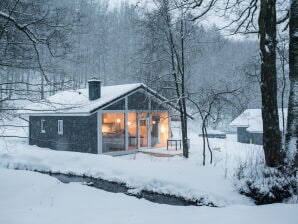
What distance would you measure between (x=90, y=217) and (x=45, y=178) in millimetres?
6353

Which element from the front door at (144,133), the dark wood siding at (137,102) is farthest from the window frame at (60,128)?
the front door at (144,133)

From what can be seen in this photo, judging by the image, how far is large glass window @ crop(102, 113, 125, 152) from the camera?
20292 mm

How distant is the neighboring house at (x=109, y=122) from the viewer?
19.2 meters

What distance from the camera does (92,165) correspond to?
14.0m

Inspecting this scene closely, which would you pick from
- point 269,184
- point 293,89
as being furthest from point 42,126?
point 293,89

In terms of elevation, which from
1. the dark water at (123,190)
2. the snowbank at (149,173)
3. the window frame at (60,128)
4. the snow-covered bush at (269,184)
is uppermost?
the window frame at (60,128)

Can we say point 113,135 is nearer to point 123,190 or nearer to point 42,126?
point 42,126

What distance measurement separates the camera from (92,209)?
9.23 metres

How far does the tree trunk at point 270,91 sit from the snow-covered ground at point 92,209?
5.24ft

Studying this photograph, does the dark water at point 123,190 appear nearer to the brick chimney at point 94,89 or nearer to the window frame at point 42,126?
the brick chimney at point 94,89

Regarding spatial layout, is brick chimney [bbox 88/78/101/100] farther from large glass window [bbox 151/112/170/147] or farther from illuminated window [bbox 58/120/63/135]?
large glass window [bbox 151/112/170/147]

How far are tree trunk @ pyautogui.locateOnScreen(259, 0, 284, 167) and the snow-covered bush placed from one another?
0.32m

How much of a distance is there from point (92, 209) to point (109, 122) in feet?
42.7

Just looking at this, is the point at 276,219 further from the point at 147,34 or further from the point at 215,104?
the point at 147,34
